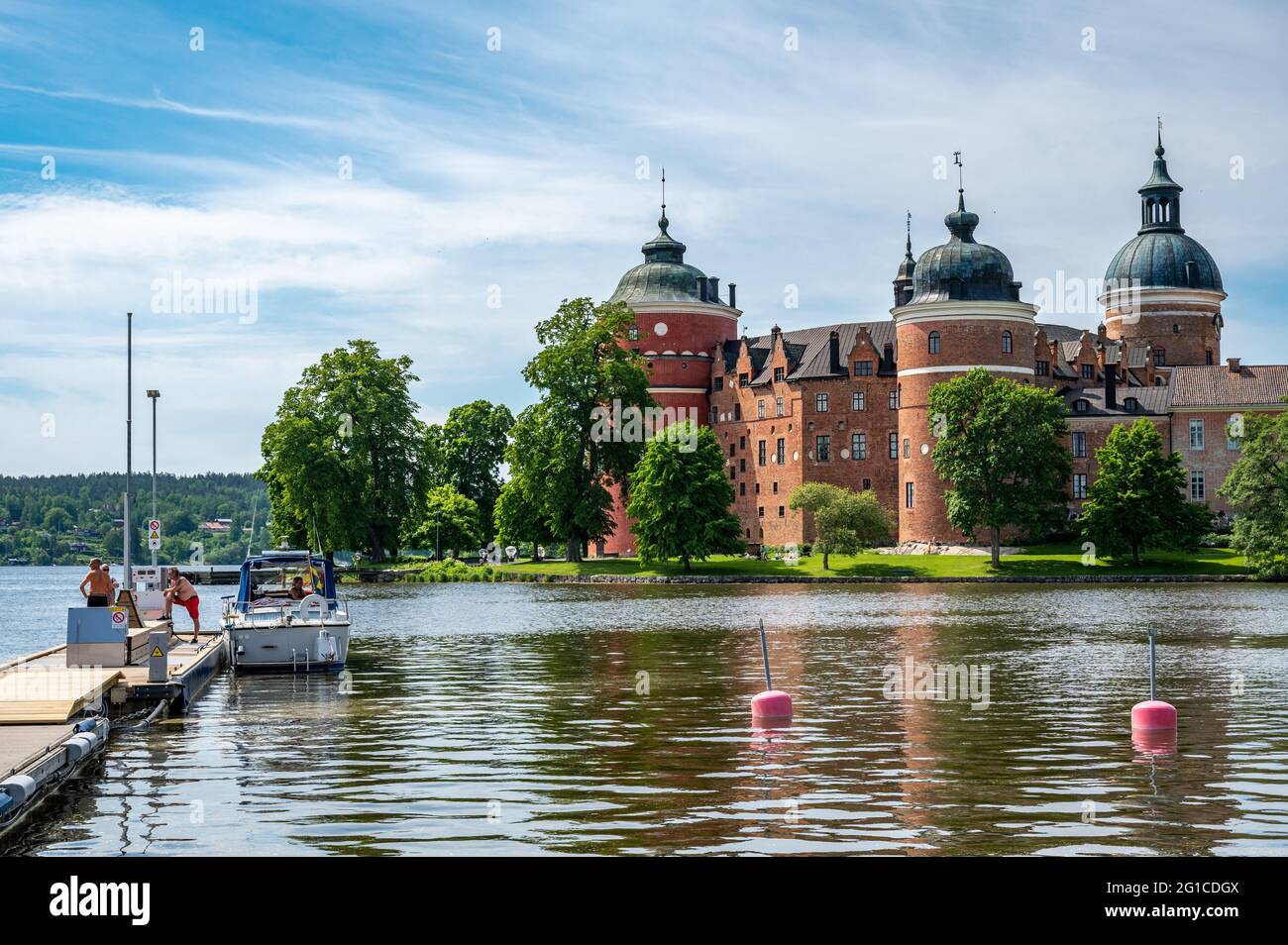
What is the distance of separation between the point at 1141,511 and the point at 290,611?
65.6 m

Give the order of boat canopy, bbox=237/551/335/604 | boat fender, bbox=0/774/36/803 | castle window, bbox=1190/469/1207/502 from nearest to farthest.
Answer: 1. boat fender, bbox=0/774/36/803
2. boat canopy, bbox=237/551/335/604
3. castle window, bbox=1190/469/1207/502

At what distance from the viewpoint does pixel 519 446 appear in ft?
325

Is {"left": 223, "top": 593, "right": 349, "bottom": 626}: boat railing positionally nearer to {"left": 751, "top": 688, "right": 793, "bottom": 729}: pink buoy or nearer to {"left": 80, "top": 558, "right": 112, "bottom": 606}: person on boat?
{"left": 80, "top": 558, "right": 112, "bottom": 606}: person on boat

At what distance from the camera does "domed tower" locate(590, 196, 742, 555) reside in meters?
125

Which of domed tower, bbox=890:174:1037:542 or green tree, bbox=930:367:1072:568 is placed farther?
domed tower, bbox=890:174:1037:542

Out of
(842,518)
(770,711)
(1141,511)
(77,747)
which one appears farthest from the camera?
(842,518)

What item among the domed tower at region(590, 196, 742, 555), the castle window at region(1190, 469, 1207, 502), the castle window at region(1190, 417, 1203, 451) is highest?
the domed tower at region(590, 196, 742, 555)

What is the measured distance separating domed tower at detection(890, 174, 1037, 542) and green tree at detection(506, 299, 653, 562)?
1999cm

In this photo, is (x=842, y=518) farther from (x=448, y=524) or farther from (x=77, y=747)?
(x=77, y=747)

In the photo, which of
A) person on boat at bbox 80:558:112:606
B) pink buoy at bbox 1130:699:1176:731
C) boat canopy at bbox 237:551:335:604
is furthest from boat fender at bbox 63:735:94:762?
boat canopy at bbox 237:551:335:604

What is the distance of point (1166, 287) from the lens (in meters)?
132

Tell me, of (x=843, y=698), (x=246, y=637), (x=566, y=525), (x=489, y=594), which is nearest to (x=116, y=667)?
(x=246, y=637)

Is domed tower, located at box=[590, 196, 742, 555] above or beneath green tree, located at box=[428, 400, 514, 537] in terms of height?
above

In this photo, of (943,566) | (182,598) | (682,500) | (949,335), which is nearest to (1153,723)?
(182,598)
